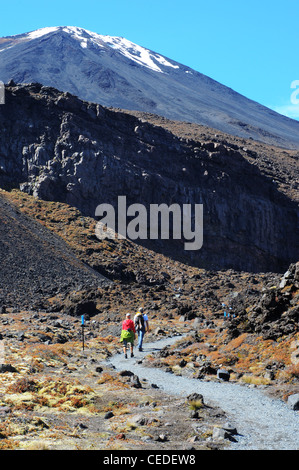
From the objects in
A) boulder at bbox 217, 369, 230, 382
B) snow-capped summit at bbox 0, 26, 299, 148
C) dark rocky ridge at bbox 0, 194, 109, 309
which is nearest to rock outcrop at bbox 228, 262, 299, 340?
boulder at bbox 217, 369, 230, 382

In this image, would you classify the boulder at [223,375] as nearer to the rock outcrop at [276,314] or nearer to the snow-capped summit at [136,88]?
the rock outcrop at [276,314]

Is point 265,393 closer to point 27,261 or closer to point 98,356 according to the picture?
point 98,356

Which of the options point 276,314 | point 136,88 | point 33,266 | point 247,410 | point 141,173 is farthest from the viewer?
point 136,88

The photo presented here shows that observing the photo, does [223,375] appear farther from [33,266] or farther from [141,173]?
[141,173]

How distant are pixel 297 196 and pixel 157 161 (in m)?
27.0

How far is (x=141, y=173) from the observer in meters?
63.4

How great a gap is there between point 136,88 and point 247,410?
15390 cm

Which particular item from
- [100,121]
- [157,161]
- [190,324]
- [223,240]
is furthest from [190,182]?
[190,324]

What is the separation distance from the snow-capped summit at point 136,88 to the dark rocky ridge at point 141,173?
182 feet

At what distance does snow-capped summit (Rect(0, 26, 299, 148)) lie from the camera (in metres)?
134

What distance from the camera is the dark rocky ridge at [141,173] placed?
59.9 meters

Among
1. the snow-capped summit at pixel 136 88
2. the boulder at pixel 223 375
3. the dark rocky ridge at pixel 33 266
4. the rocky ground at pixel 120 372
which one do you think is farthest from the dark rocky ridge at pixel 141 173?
the snow-capped summit at pixel 136 88

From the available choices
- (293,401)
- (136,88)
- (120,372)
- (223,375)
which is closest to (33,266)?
(120,372)

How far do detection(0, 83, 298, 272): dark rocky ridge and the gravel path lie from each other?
46.2 meters
